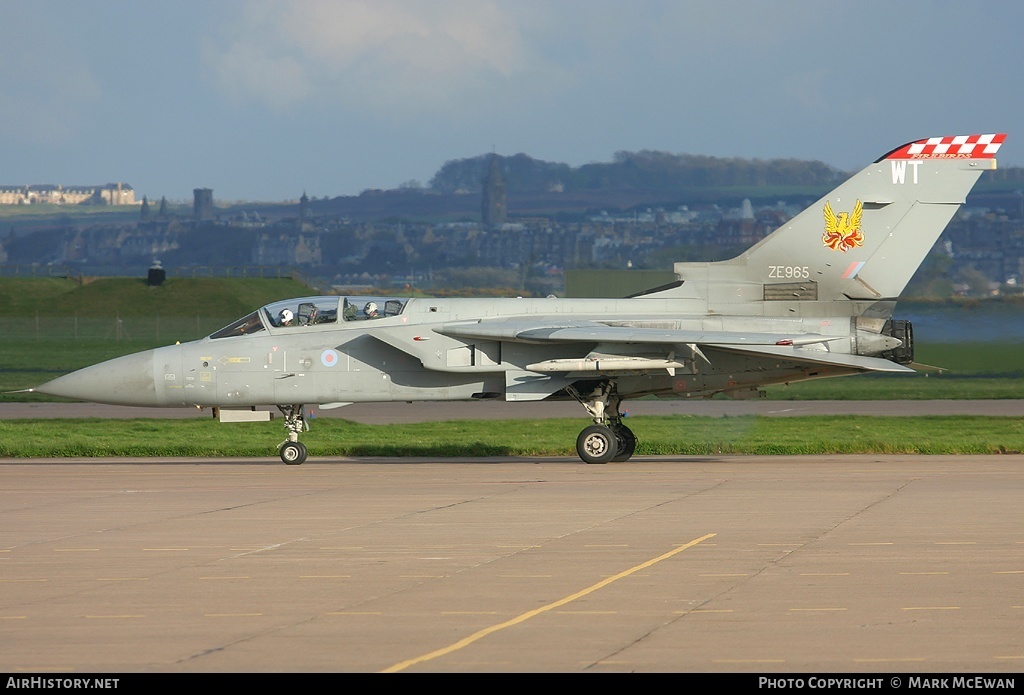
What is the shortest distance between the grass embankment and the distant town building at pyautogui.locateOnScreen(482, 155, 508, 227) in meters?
69.5

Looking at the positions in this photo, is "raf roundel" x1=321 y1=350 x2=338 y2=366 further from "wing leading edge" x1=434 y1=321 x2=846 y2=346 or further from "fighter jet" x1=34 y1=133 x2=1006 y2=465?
"wing leading edge" x1=434 y1=321 x2=846 y2=346

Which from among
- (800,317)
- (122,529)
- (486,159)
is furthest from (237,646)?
(486,159)

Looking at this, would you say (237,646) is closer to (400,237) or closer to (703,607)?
(703,607)


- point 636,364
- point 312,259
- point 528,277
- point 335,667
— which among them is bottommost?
point 335,667

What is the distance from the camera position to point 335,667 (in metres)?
7.60

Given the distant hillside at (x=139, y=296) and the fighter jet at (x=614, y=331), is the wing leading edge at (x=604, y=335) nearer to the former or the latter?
the fighter jet at (x=614, y=331)

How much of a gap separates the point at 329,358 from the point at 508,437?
590 centimetres

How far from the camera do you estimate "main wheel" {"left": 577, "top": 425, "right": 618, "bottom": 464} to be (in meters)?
20.9

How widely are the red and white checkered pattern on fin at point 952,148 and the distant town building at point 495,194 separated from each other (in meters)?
76.5

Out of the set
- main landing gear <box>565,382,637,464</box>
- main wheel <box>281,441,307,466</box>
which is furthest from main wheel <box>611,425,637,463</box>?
main wheel <box>281,441,307,466</box>

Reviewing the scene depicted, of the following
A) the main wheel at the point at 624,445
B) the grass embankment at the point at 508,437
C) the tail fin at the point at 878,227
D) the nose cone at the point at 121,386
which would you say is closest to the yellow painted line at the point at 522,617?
the main wheel at the point at 624,445

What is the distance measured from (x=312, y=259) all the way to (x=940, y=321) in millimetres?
87385

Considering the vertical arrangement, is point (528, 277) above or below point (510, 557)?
above

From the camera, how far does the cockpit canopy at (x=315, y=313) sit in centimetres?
2153
